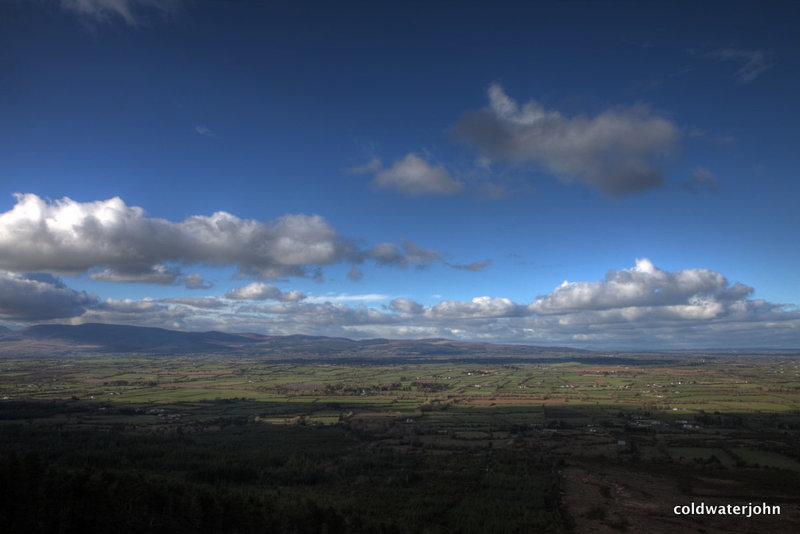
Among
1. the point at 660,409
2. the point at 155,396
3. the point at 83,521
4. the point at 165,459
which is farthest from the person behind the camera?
the point at 155,396

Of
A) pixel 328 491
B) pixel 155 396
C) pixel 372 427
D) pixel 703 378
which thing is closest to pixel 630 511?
pixel 328 491

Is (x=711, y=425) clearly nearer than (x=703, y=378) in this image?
Yes

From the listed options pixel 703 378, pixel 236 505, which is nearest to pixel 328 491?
pixel 236 505

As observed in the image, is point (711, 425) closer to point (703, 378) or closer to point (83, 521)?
point (83, 521)

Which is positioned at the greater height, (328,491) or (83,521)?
(83,521)

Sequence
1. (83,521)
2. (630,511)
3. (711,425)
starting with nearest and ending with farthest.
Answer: (83,521) < (630,511) < (711,425)

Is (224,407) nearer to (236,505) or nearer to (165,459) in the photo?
(165,459)
